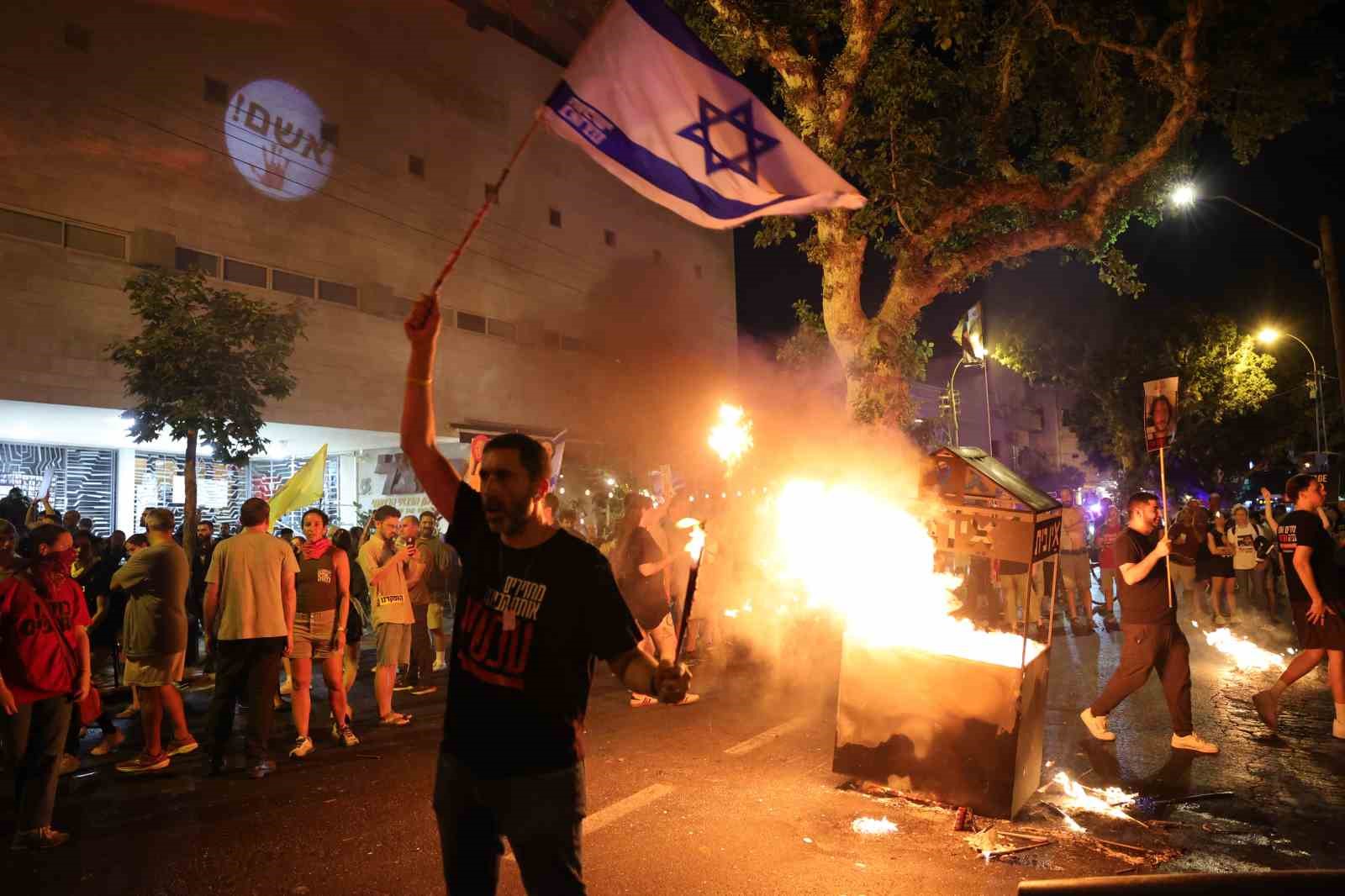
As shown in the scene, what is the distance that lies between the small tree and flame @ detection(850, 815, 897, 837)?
33.4 ft

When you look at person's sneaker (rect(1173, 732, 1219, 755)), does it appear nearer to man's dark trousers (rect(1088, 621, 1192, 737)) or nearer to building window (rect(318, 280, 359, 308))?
man's dark trousers (rect(1088, 621, 1192, 737))

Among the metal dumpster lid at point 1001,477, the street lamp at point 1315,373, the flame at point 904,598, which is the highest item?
the street lamp at point 1315,373

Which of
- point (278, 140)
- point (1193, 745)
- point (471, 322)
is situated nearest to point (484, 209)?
point (1193, 745)

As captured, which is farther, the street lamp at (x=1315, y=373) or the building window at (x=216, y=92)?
the street lamp at (x=1315, y=373)

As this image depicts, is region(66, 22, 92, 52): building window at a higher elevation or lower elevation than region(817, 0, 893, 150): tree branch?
higher

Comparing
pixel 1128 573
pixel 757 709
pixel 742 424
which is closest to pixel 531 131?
pixel 1128 573

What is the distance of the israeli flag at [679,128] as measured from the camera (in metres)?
4.17

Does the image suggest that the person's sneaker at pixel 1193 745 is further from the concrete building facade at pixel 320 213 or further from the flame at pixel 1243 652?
the concrete building facade at pixel 320 213

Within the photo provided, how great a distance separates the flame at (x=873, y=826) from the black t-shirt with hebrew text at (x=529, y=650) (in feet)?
9.37

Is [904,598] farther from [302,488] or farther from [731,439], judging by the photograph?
[731,439]

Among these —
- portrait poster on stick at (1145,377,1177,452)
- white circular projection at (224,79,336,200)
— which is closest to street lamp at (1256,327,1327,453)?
portrait poster on stick at (1145,377,1177,452)

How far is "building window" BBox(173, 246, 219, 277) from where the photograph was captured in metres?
17.5

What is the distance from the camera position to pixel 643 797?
552cm

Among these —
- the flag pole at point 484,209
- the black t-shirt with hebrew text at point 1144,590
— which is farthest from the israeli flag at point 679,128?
the black t-shirt with hebrew text at point 1144,590
